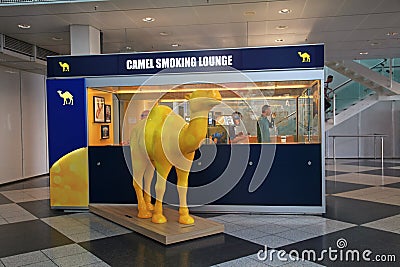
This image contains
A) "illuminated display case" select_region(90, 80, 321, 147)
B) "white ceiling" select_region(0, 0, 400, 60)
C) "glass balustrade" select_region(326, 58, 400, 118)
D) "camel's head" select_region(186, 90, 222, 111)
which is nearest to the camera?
"camel's head" select_region(186, 90, 222, 111)

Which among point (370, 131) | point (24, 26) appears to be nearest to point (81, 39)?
point (24, 26)

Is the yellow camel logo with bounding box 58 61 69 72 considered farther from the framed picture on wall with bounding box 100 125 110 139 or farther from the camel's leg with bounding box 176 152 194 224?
the camel's leg with bounding box 176 152 194 224

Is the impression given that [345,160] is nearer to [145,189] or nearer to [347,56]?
[347,56]

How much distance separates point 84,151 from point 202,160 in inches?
82.9

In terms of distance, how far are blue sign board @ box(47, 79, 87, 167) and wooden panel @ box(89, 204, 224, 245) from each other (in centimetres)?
151

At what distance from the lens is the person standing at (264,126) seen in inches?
260

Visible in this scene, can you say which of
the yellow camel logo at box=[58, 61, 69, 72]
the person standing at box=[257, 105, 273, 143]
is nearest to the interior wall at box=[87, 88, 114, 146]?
the yellow camel logo at box=[58, 61, 69, 72]

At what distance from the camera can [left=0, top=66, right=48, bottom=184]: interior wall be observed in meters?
10.4

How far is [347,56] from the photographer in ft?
39.4

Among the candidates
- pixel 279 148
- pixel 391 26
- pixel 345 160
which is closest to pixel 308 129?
pixel 279 148

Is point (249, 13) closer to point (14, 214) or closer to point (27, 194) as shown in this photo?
point (14, 214)

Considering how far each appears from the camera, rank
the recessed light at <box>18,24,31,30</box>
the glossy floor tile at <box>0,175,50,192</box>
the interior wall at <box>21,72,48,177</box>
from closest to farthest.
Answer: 1. the recessed light at <box>18,24,31,30</box>
2. the glossy floor tile at <box>0,175,50,192</box>
3. the interior wall at <box>21,72,48,177</box>

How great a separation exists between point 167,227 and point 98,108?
2968 millimetres

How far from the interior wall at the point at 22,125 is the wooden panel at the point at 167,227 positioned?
18.5 feet
